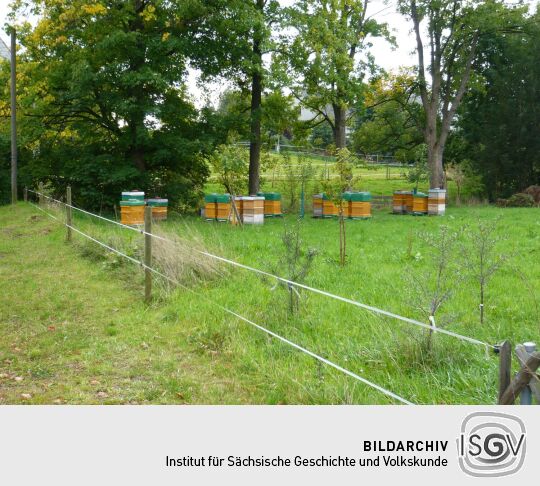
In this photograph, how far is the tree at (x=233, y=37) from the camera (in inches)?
786

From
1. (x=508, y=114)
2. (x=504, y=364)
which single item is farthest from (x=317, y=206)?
(x=504, y=364)

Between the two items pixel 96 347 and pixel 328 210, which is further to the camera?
pixel 328 210

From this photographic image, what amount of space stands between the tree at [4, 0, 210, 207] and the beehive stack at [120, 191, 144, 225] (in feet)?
10.8

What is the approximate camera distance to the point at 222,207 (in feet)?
64.5

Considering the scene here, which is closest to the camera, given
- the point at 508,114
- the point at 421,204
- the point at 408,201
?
the point at 421,204

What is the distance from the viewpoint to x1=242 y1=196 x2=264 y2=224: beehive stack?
18219 millimetres

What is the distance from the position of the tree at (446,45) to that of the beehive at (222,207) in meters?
13.9

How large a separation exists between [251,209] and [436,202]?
8.19 m

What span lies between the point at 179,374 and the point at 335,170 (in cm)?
644

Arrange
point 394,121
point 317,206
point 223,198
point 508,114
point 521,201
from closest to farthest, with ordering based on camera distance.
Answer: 1. point 223,198
2. point 317,206
3. point 521,201
4. point 508,114
5. point 394,121

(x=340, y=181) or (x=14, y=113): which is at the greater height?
(x=14, y=113)

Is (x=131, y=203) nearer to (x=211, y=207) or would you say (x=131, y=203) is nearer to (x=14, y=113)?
(x=211, y=207)

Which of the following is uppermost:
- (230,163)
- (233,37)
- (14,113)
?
(233,37)

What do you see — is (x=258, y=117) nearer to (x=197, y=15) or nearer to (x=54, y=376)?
(x=197, y=15)
